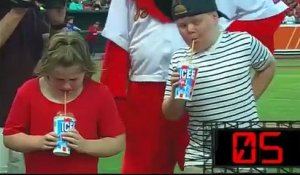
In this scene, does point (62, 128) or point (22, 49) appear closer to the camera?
point (62, 128)

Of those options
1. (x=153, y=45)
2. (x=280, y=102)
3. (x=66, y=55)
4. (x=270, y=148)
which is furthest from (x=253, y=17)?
(x=280, y=102)

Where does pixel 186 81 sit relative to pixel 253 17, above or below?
below

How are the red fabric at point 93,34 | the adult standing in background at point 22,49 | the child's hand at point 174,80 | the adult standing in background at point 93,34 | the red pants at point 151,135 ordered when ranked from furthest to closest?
the red fabric at point 93,34
the adult standing in background at point 93,34
the adult standing in background at point 22,49
the red pants at point 151,135
the child's hand at point 174,80

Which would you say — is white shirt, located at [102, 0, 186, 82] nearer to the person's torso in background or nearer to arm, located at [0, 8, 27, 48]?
the person's torso in background

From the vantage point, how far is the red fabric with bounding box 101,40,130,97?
3.65m

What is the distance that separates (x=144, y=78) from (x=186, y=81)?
27.0 inches

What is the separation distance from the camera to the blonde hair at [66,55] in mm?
3051

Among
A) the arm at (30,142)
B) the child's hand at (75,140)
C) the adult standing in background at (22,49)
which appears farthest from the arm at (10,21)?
the child's hand at (75,140)

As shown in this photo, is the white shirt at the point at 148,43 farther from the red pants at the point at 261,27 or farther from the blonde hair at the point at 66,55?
the blonde hair at the point at 66,55

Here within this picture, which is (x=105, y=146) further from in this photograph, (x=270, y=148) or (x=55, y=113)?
(x=270, y=148)

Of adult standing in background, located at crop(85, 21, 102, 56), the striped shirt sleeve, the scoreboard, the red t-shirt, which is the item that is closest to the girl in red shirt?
the red t-shirt

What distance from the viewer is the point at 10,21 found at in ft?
12.7

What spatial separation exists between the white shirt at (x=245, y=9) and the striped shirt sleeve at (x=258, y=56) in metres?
0.36

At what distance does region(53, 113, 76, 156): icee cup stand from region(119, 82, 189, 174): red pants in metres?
0.72
